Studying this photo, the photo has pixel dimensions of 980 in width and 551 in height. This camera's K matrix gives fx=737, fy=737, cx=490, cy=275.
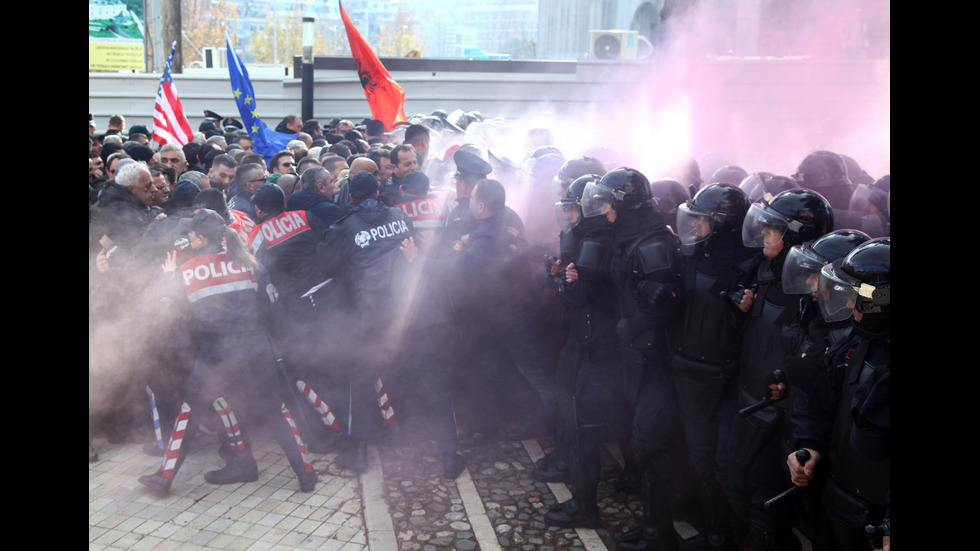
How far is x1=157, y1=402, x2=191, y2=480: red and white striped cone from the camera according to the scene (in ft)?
15.8

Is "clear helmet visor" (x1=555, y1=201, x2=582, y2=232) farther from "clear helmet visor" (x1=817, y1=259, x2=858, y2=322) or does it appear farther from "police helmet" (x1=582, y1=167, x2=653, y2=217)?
"clear helmet visor" (x1=817, y1=259, x2=858, y2=322)

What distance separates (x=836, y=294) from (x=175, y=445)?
4.11 m

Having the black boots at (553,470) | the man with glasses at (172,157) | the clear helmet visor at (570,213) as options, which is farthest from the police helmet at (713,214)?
the man with glasses at (172,157)

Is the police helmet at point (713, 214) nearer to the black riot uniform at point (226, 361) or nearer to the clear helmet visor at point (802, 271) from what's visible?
the clear helmet visor at point (802, 271)

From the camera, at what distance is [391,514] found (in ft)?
15.2

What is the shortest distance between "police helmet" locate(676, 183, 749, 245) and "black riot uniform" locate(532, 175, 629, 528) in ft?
1.62

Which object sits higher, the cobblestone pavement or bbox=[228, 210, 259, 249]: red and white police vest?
bbox=[228, 210, 259, 249]: red and white police vest

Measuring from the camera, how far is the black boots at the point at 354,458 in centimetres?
529

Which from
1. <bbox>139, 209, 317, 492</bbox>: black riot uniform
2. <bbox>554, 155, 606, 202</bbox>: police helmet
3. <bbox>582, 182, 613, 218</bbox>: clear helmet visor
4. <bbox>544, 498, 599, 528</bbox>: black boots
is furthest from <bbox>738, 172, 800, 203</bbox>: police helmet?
<bbox>139, 209, 317, 492</bbox>: black riot uniform

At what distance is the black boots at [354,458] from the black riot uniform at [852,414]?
3.19m

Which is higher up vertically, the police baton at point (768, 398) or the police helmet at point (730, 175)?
the police helmet at point (730, 175)

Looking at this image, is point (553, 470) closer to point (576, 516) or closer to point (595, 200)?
point (576, 516)
